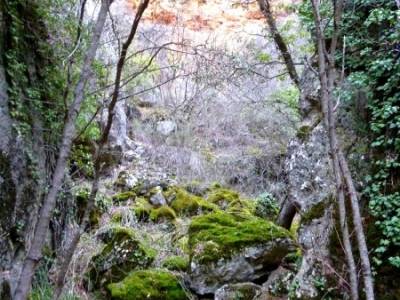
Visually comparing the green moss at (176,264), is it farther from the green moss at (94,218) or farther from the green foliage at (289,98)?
the green foliage at (289,98)

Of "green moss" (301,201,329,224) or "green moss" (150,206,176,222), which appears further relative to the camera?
"green moss" (150,206,176,222)

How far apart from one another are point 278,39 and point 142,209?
125 inches

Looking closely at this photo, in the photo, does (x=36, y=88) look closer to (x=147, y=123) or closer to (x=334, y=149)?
(x=334, y=149)

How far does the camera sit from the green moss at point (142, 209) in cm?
661

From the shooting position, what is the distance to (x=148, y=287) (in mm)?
4457

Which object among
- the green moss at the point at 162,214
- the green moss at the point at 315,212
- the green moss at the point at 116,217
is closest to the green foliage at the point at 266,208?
the green moss at the point at 162,214

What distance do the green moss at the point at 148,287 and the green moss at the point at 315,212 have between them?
1.37 meters

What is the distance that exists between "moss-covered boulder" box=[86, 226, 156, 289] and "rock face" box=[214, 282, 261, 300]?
128 centimetres

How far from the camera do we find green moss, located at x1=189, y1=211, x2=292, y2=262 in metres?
4.45

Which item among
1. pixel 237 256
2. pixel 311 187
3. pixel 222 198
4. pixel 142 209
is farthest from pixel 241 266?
pixel 222 198

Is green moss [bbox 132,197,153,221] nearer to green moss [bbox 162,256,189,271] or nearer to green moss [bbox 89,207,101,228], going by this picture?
green moss [bbox 89,207,101,228]

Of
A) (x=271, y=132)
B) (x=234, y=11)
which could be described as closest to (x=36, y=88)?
(x=271, y=132)

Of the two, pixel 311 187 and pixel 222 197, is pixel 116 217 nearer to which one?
pixel 222 197

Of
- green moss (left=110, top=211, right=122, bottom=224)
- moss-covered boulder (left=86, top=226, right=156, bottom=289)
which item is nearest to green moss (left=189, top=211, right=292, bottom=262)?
moss-covered boulder (left=86, top=226, right=156, bottom=289)
